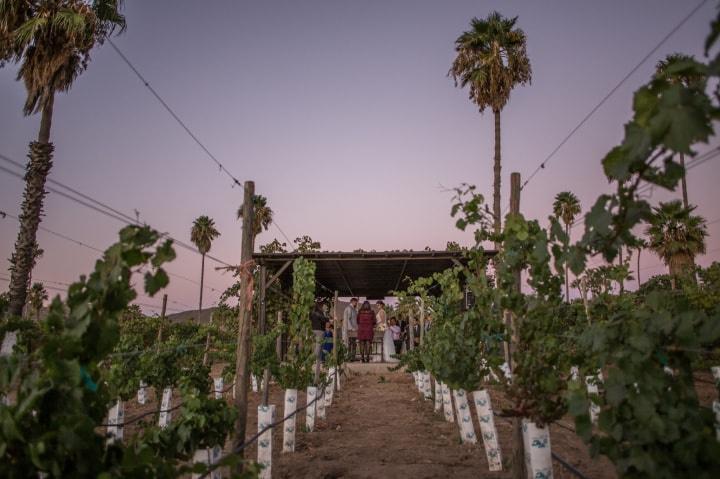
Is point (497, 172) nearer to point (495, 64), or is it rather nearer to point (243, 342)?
point (495, 64)

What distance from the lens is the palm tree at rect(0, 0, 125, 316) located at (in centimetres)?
1241

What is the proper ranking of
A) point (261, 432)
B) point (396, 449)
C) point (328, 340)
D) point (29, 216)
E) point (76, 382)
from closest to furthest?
point (76, 382) → point (261, 432) → point (396, 449) → point (29, 216) → point (328, 340)

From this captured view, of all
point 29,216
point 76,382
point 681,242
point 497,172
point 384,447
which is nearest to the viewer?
point 76,382

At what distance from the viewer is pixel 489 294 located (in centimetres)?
417

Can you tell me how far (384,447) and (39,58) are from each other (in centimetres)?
1354

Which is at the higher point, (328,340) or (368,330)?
(368,330)

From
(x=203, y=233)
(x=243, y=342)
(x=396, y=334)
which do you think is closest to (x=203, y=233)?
(x=203, y=233)

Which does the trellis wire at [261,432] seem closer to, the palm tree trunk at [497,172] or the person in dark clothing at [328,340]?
the person in dark clothing at [328,340]

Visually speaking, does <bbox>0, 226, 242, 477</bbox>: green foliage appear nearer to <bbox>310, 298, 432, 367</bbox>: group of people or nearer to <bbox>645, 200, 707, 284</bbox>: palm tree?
<bbox>310, 298, 432, 367</bbox>: group of people

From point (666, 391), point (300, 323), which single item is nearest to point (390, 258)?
point (300, 323)

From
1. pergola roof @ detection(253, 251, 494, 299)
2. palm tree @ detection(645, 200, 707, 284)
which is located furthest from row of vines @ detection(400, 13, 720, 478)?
palm tree @ detection(645, 200, 707, 284)

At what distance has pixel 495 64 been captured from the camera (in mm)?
18656

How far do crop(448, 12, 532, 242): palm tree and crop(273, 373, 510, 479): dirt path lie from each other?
1099 centimetres

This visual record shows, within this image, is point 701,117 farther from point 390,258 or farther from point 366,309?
point 366,309
